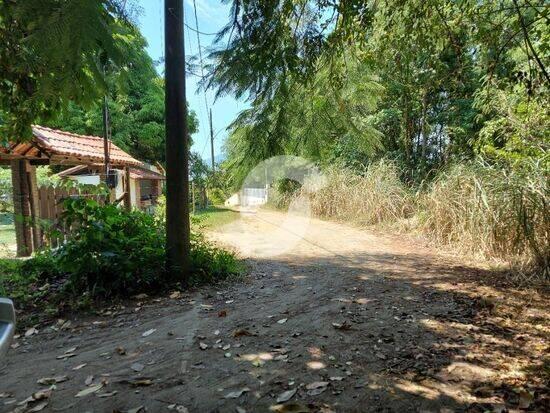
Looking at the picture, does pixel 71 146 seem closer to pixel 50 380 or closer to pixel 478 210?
pixel 50 380

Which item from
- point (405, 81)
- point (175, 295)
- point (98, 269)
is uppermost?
point (405, 81)

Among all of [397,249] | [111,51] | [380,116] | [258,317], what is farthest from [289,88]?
[380,116]

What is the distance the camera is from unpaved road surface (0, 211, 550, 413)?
231cm

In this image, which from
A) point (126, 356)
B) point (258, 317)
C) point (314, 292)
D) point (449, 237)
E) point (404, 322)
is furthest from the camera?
point (449, 237)

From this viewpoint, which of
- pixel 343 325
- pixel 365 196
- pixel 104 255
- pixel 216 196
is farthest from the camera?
pixel 216 196

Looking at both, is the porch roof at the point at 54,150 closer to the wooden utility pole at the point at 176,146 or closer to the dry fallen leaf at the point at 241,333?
the wooden utility pole at the point at 176,146

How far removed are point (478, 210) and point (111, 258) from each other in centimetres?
551

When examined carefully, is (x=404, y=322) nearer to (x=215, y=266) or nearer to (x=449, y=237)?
(x=215, y=266)

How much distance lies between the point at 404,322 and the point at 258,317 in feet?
4.39

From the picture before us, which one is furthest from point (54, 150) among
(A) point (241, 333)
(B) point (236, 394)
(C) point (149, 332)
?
(B) point (236, 394)

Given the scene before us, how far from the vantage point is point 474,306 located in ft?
13.0

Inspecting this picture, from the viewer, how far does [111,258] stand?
4.38 metres

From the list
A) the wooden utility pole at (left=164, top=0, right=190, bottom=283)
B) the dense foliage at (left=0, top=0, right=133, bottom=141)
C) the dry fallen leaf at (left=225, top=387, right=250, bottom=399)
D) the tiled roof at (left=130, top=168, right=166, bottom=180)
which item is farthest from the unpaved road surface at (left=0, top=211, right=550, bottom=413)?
the tiled roof at (left=130, top=168, right=166, bottom=180)

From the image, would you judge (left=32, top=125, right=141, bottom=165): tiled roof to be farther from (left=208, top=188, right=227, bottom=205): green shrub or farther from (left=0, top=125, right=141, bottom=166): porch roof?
(left=208, top=188, right=227, bottom=205): green shrub
